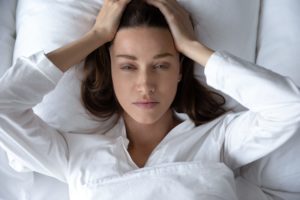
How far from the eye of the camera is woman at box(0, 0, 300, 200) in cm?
92

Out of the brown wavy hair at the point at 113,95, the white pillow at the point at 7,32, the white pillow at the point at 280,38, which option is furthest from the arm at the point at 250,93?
the white pillow at the point at 7,32

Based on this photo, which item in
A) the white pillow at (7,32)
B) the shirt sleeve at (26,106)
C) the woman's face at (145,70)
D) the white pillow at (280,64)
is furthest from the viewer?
the white pillow at (7,32)

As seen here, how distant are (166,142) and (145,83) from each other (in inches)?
8.4

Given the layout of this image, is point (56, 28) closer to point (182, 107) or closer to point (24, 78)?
point (24, 78)

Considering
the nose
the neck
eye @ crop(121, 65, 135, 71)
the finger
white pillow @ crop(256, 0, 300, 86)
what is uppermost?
the finger

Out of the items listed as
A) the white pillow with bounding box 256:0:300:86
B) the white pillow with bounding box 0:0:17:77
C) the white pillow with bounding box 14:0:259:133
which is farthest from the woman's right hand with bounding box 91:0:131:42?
the white pillow with bounding box 256:0:300:86

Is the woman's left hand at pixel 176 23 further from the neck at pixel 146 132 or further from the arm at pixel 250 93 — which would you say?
the neck at pixel 146 132

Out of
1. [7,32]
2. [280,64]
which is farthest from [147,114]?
[7,32]

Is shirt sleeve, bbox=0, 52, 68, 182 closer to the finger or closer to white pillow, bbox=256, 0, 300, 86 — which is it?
the finger

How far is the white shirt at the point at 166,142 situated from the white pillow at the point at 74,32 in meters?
0.07

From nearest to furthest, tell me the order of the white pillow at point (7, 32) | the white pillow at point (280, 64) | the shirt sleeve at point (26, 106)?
the shirt sleeve at point (26, 106)
the white pillow at point (280, 64)
the white pillow at point (7, 32)

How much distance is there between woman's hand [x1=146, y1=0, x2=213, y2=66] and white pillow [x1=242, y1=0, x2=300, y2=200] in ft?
1.04

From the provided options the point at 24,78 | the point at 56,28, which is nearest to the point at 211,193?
the point at 24,78

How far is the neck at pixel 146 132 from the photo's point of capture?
1.16 m
